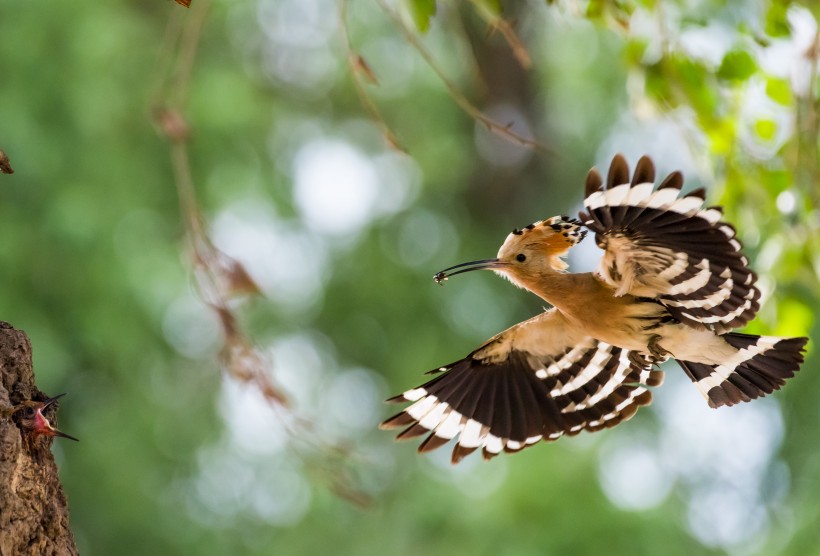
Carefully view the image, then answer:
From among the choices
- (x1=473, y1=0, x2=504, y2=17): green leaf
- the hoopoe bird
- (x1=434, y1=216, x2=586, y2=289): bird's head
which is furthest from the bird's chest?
(x1=473, y1=0, x2=504, y2=17): green leaf

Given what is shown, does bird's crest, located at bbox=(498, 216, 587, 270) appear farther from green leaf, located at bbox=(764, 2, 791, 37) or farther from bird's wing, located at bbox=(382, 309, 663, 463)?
green leaf, located at bbox=(764, 2, 791, 37)

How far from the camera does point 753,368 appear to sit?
83.0 inches

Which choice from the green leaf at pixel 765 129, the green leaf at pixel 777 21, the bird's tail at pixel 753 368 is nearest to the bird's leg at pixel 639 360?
the bird's tail at pixel 753 368

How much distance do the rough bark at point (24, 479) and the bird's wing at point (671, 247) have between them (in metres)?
0.79

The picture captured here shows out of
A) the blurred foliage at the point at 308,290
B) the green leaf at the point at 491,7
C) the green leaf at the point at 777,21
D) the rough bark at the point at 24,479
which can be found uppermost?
the blurred foliage at the point at 308,290

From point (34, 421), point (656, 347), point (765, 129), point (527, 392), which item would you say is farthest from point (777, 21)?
point (34, 421)

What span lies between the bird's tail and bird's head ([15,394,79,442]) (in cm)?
123

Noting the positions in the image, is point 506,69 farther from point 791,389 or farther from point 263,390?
point 263,390

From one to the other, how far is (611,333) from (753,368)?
291 millimetres

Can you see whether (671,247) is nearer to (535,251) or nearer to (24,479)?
(535,251)

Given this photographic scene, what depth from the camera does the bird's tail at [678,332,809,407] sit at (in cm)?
208

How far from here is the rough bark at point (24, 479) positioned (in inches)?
51.5

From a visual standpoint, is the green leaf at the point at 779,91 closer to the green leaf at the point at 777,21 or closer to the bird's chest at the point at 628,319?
the green leaf at the point at 777,21

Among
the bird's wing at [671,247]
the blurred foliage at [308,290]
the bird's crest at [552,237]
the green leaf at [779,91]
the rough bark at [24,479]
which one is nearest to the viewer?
the rough bark at [24,479]
